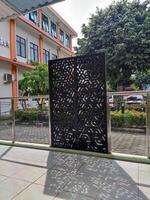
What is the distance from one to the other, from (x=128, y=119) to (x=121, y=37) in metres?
8.37

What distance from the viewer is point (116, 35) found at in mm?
12695

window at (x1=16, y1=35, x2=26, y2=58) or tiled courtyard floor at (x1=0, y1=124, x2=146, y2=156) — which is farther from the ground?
window at (x1=16, y1=35, x2=26, y2=58)

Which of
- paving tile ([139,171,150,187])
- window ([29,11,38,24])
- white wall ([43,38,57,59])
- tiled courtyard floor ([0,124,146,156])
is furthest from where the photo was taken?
white wall ([43,38,57,59])

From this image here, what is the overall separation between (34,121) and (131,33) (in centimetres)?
880

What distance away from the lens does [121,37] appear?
1255 centimetres

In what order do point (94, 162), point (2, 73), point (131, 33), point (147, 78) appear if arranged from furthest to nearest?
point (147, 78), point (2, 73), point (131, 33), point (94, 162)

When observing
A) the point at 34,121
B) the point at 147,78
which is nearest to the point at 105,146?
the point at 34,121

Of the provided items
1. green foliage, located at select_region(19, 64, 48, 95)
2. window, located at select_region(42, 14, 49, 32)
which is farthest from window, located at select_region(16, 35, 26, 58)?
green foliage, located at select_region(19, 64, 48, 95)

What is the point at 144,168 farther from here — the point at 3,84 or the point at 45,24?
the point at 45,24

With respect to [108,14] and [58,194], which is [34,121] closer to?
[58,194]

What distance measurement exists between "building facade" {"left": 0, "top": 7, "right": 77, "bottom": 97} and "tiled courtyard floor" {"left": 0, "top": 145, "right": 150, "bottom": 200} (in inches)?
377

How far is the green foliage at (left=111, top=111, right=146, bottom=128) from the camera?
478cm

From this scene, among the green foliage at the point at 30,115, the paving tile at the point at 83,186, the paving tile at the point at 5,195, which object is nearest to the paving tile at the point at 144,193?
the paving tile at the point at 83,186

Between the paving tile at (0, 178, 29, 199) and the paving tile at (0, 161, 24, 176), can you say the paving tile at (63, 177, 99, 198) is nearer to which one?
the paving tile at (0, 178, 29, 199)
